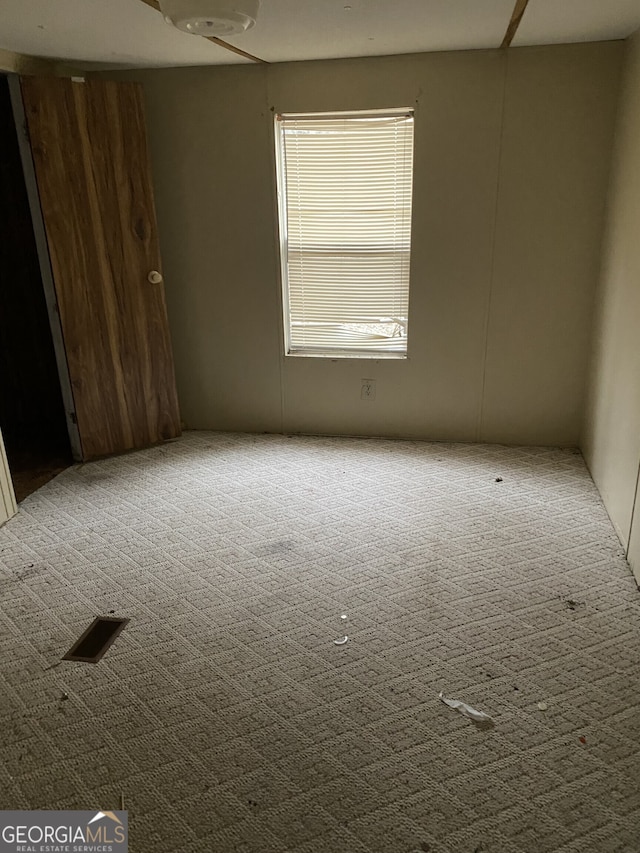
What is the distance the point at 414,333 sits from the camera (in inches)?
145

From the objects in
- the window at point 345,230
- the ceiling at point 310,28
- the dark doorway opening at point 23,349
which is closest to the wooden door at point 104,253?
the ceiling at point 310,28

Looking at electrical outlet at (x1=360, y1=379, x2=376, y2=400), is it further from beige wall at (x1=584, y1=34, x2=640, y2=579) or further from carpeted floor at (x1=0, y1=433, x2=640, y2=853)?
beige wall at (x1=584, y1=34, x2=640, y2=579)

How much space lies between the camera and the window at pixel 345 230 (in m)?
3.42

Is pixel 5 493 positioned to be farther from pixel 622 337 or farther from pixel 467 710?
pixel 622 337

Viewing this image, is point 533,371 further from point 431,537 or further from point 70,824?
point 70,824

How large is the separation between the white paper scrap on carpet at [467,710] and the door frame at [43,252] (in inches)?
101

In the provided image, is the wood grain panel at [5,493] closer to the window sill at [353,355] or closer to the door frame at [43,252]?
the door frame at [43,252]

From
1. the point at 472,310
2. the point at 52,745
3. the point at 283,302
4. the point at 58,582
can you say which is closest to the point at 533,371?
the point at 472,310

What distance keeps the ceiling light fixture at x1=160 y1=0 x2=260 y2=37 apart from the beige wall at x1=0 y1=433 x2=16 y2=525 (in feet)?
6.21

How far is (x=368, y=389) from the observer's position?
3832mm

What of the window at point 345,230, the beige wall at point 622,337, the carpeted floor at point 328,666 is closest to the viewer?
the carpeted floor at point 328,666

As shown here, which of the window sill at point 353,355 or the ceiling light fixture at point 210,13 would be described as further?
the window sill at point 353,355

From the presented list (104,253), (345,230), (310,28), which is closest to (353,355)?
(345,230)

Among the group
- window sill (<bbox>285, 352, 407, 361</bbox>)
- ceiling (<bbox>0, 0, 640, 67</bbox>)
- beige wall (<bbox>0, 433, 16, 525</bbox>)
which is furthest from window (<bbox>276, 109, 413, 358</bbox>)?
beige wall (<bbox>0, 433, 16, 525</bbox>)
